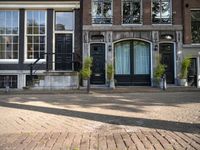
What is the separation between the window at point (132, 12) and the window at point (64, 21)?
3.69 m

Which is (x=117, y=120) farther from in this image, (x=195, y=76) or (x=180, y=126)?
(x=195, y=76)

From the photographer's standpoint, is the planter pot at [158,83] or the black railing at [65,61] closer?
the planter pot at [158,83]

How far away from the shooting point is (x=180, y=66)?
21750 mm

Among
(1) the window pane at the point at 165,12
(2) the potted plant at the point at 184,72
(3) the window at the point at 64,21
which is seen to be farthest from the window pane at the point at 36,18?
(2) the potted plant at the point at 184,72

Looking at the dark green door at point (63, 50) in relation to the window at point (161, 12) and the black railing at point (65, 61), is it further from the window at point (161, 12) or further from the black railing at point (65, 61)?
the window at point (161, 12)

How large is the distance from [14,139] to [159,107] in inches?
223

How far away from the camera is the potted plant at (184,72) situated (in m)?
21.0

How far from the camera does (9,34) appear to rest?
23.0 m

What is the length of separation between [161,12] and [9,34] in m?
10.3

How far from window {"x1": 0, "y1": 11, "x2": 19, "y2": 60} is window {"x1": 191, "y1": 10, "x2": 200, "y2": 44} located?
11772 millimetres

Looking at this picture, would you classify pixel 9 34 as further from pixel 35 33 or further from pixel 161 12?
pixel 161 12

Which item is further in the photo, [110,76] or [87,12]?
[87,12]

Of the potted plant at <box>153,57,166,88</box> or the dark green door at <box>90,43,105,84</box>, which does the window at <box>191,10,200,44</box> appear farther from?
the dark green door at <box>90,43,105,84</box>

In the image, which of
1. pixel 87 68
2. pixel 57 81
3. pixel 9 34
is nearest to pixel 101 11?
pixel 87 68
